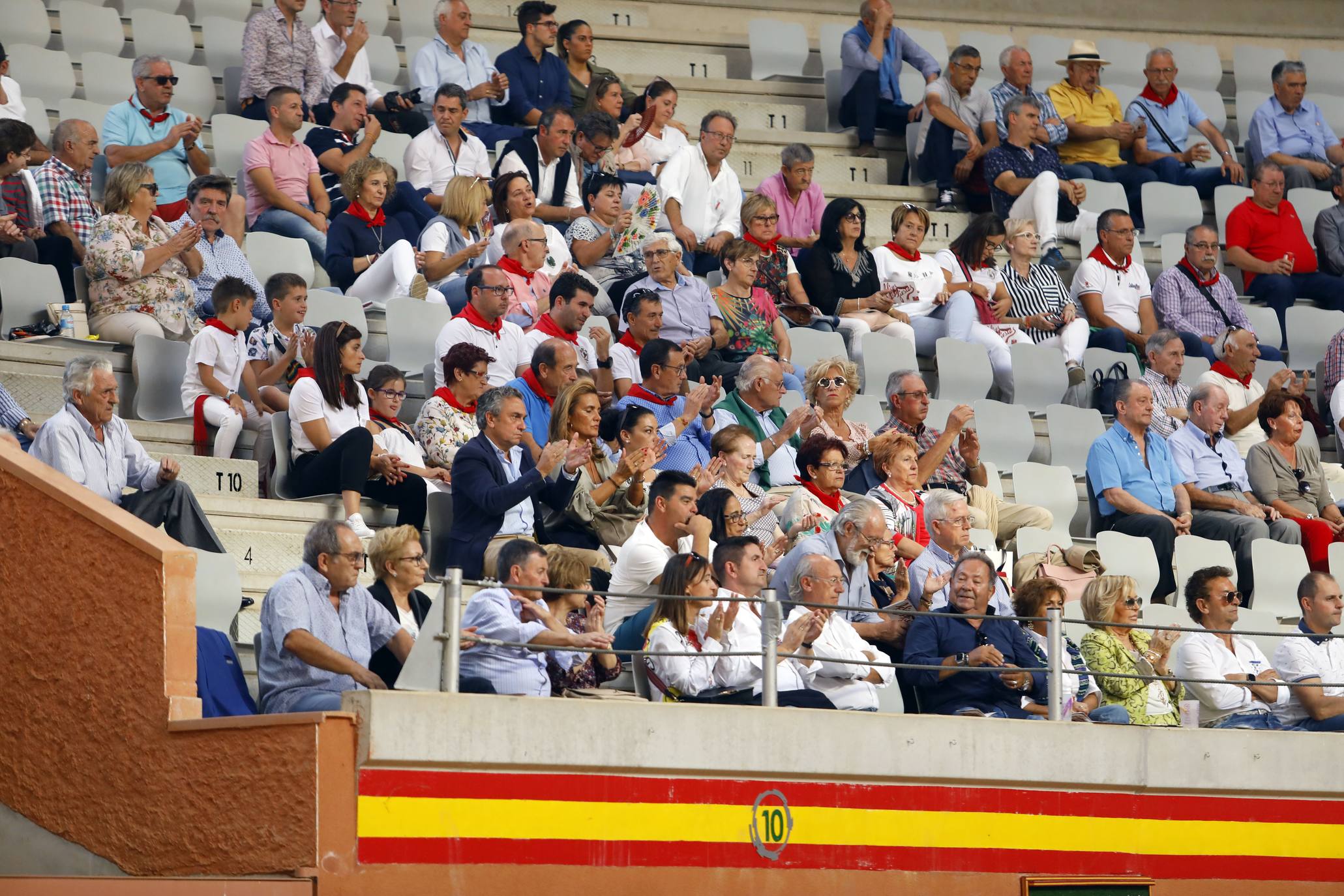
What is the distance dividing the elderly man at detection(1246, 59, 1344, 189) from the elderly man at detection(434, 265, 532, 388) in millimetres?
7203

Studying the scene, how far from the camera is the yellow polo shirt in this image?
1425cm

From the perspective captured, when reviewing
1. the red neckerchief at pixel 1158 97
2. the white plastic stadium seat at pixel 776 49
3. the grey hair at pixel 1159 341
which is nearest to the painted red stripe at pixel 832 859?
the grey hair at pixel 1159 341

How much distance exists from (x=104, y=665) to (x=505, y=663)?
49.2 inches

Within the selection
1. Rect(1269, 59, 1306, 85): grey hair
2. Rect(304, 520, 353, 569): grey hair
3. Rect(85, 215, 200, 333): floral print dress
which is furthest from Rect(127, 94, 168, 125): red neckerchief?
Rect(1269, 59, 1306, 85): grey hair

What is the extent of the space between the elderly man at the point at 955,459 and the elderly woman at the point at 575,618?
276cm

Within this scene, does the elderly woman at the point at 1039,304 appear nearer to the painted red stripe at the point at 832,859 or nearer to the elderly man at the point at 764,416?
the elderly man at the point at 764,416

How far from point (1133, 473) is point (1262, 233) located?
3.86 metres

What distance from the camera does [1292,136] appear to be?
14.8 meters

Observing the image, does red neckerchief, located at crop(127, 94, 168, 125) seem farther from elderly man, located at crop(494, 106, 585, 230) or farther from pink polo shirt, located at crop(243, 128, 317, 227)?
elderly man, located at crop(494, 106, 585, 230)

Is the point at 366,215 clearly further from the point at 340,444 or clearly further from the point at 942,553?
the point at 942,553

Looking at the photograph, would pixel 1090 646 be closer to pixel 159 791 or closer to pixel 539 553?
A: pixel 539 553

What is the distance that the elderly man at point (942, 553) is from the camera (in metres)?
8.09

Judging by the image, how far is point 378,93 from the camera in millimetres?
12805

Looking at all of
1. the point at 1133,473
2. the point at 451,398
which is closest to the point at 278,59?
the point at 451,398
